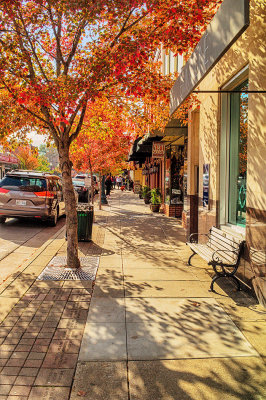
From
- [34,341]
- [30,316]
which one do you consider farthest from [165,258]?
[34,341]

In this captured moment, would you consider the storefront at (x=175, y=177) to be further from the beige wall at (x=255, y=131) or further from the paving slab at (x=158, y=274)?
the beige wall at (x=255, y=131)

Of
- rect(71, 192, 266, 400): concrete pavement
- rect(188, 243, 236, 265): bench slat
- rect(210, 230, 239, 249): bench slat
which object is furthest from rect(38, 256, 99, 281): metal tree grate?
rect(210, 230, 239, 249): bench slat

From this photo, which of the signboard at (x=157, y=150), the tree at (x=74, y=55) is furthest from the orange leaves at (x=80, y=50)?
the signboard at (x=157, y=150)

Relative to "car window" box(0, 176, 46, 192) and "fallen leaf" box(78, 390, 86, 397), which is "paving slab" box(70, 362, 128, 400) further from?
"car window" box(0, 176, 46, 192)

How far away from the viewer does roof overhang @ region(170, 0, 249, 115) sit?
3234 mm

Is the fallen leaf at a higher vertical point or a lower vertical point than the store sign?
lower

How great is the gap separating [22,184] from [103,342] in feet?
31.0

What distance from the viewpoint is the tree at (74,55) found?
6.73m

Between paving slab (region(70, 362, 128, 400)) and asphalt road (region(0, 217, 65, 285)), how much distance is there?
348 centimetres

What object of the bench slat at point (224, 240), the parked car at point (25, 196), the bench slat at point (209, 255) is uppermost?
the parked car at point (25, 196)

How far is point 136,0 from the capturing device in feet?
23.0

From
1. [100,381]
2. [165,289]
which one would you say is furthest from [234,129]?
[100,381]

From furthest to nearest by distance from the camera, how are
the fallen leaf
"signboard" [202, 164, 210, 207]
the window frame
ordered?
"signboard" [202, 164, 210, 207]
the window frame
the fallen leaf

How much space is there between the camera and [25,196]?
12594 millimetres
